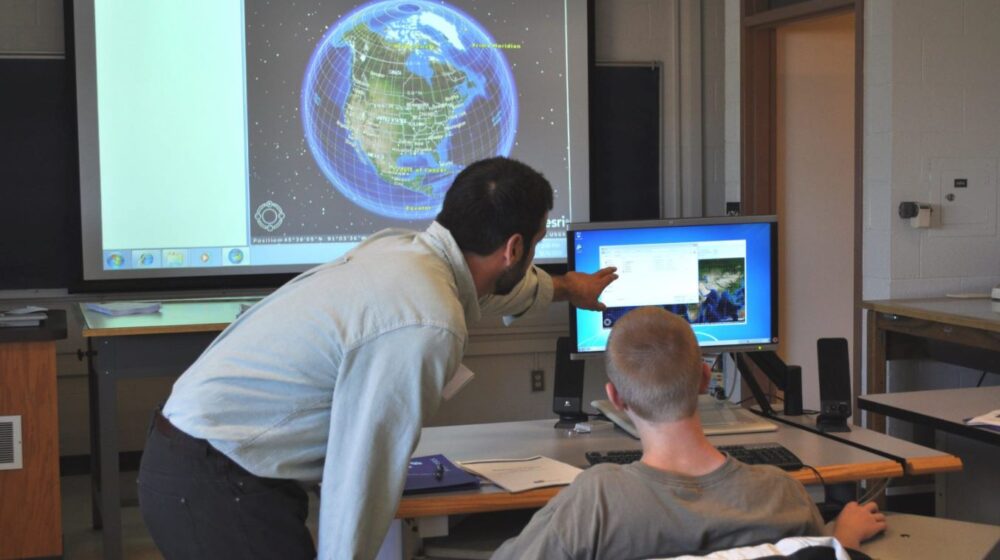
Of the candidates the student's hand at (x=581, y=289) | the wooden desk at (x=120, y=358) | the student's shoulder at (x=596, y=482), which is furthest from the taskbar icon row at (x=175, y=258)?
the student's shoulder at (x=596, y=482)

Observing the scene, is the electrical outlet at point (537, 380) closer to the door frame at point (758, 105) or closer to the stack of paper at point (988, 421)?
the door frame at point (758, 105)

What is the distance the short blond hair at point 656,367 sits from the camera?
163cm

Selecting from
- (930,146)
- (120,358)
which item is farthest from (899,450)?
(120,358)

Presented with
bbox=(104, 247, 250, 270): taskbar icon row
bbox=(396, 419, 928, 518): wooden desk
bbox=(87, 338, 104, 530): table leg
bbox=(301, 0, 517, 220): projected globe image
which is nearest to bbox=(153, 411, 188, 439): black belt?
bbox=(396, 419, 928, 518): wooden desk

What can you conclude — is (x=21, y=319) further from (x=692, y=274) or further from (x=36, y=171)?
(x=692, y=274)

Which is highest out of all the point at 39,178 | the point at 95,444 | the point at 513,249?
the point at 39,178

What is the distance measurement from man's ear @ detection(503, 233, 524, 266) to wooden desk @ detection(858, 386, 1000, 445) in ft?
4.50

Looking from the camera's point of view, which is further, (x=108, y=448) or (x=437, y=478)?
(x=108, y=448)

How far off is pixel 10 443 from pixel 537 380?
8.02 feet

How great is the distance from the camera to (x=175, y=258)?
464 centimetres

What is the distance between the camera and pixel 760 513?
63.4 inches

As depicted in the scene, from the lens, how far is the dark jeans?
1832mm

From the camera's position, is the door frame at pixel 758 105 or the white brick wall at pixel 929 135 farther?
the door frame at pixel 758 105

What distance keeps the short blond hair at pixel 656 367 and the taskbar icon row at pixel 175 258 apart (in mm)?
3305
